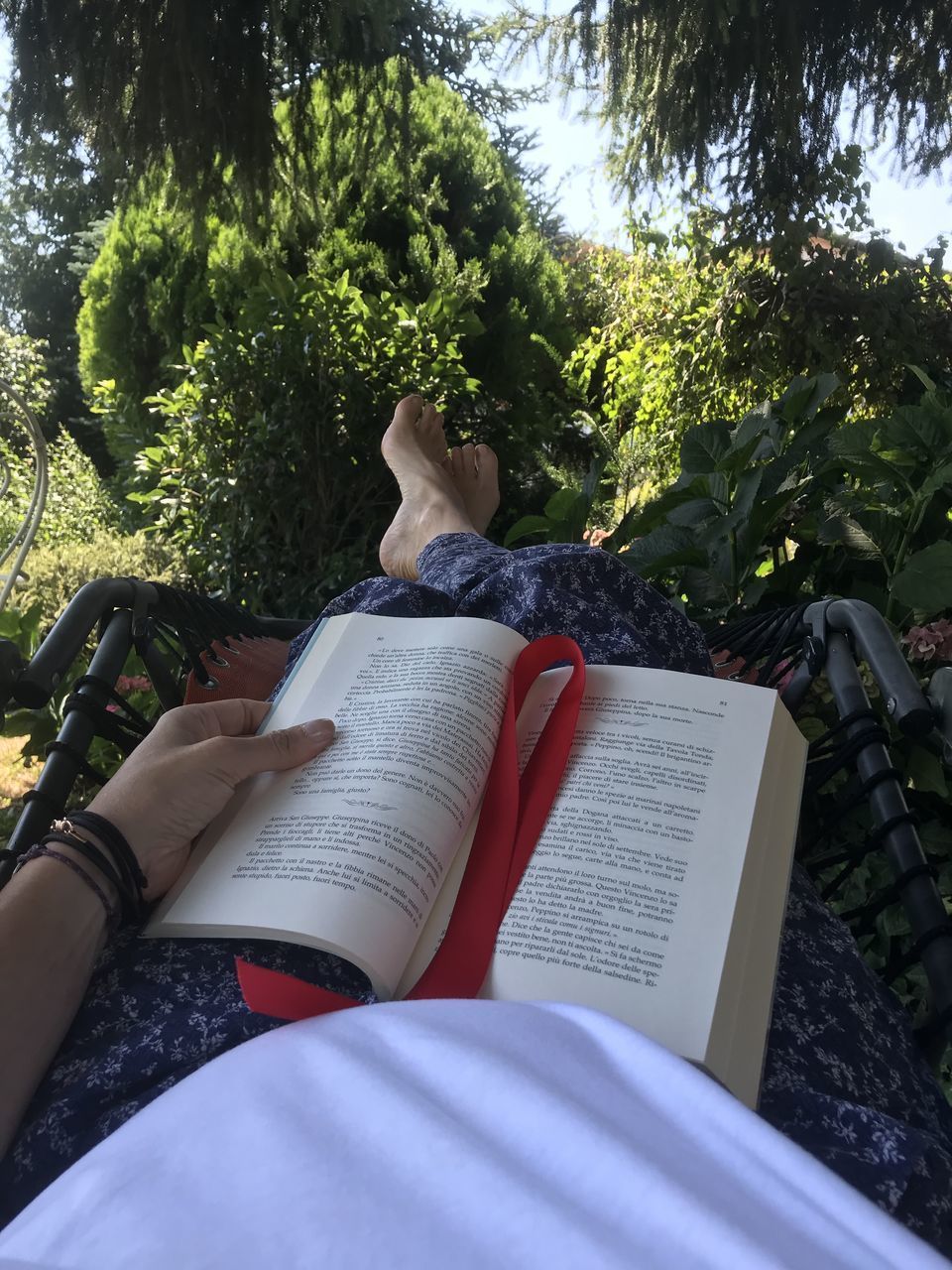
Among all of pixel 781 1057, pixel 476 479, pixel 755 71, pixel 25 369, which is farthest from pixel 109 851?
pixel 25 369

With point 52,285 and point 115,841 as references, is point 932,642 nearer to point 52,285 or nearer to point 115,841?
point 115,841

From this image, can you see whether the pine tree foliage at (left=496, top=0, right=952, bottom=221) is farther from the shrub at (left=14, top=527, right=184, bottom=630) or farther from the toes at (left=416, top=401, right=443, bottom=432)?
the shrub at (left=14, top=527, right=184, bottom=630)

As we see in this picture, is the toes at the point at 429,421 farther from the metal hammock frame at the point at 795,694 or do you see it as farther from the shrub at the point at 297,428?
the metal hammock frame at the point at 795,694

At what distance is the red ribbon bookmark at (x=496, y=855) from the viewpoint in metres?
0.44

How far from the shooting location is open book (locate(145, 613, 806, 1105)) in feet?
1.44

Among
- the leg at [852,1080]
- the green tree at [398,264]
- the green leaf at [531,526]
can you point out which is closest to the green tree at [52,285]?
the green tree at [398,264]

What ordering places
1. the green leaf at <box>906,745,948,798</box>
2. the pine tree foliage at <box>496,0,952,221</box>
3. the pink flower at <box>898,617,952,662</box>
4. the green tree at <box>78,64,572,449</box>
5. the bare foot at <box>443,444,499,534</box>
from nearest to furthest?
1. the green leaf at <box>906,745,948,798</box>
2. the pink flower at <box>898,617,952,662</box>
3. the pine tree foliage at <box>496,0,952,221</box>
4. the bare foot at <box>443,444,499,534</box>
5. the green tree at <box>78,64,572,449</box>

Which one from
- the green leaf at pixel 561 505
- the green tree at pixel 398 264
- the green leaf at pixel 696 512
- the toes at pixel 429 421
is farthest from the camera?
the green tree at pixel 398 264

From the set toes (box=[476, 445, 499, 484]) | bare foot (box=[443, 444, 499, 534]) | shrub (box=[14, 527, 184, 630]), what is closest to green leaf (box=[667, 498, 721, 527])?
A: bare foot (box=[443, 444, 499, 534])

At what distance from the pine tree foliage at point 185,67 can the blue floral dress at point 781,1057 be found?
1.36 meters

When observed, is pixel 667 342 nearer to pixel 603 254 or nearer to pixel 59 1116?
pixel 603 254

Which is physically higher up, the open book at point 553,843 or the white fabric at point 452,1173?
the white fabric at point 452,1173

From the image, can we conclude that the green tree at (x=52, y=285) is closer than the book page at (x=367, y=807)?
No

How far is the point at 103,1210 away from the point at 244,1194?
4cm
